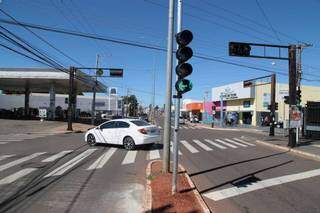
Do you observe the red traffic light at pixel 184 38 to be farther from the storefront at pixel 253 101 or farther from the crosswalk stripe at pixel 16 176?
the storefront at pixel 253 101

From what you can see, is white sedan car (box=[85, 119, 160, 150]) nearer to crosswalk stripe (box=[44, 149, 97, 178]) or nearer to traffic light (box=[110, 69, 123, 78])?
crosswalk stripe (box=[44, 149, 97, 178])

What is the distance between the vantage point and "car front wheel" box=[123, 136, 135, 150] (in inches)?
720

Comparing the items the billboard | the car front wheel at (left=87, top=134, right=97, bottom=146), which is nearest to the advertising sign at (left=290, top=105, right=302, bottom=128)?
the car front wheel at (left=87, top=134, right=97, bottom=146)

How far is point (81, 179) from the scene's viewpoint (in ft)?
33.5

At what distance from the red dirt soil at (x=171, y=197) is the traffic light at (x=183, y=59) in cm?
236

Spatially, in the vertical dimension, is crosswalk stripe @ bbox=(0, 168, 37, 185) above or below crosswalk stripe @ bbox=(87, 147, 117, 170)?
Answer: above

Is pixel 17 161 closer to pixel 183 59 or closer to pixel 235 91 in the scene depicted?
pixel 183 59

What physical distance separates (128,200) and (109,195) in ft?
2.02

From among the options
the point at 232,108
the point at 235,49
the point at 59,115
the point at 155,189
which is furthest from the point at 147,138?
the point at 59,115

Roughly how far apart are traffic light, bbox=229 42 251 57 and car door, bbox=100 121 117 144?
25.1 feet

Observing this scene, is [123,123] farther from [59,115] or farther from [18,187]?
[59,115]

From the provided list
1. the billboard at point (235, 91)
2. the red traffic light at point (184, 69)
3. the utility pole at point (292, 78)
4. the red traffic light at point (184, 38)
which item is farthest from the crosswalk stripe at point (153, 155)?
the billboard at point (235, 91)

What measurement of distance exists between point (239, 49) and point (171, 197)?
14.2 m

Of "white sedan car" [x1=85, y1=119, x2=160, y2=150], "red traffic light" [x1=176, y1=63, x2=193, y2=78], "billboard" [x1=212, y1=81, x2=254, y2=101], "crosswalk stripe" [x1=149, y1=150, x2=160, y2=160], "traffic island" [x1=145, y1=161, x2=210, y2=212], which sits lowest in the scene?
"crosswalk stripe" [x1=149, y1=150, x2=160, y2=160]
